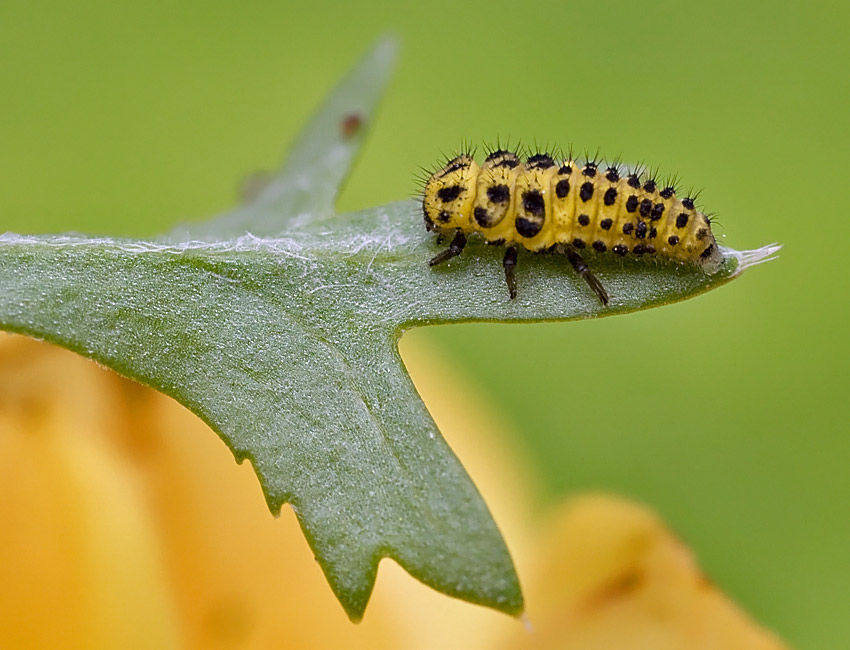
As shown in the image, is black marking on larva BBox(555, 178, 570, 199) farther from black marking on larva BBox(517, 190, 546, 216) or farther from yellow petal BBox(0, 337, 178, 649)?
yellow petal BBox(0, 337, 178, 649)

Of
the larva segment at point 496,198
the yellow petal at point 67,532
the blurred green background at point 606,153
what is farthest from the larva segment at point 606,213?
the blurred green background at point 606,153

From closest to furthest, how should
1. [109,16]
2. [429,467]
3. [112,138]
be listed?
1. [429,467]
2. [112,138]
3. [109,16]

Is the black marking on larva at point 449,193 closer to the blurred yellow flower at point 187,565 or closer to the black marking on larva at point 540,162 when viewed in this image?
the black marking on larva at point 540,162

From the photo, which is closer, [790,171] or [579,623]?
[579,623]

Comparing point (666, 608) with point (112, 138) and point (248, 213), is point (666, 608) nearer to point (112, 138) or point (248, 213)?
point (248, 213)

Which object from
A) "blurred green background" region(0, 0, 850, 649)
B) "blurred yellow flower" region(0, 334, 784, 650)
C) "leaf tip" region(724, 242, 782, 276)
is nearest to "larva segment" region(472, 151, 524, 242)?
"leaf tip" region(724, 242, 782, 276)

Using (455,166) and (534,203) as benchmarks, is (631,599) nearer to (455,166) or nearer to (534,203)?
(534,203)

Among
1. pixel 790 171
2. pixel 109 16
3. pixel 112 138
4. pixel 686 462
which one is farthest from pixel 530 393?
pixel 109 16
